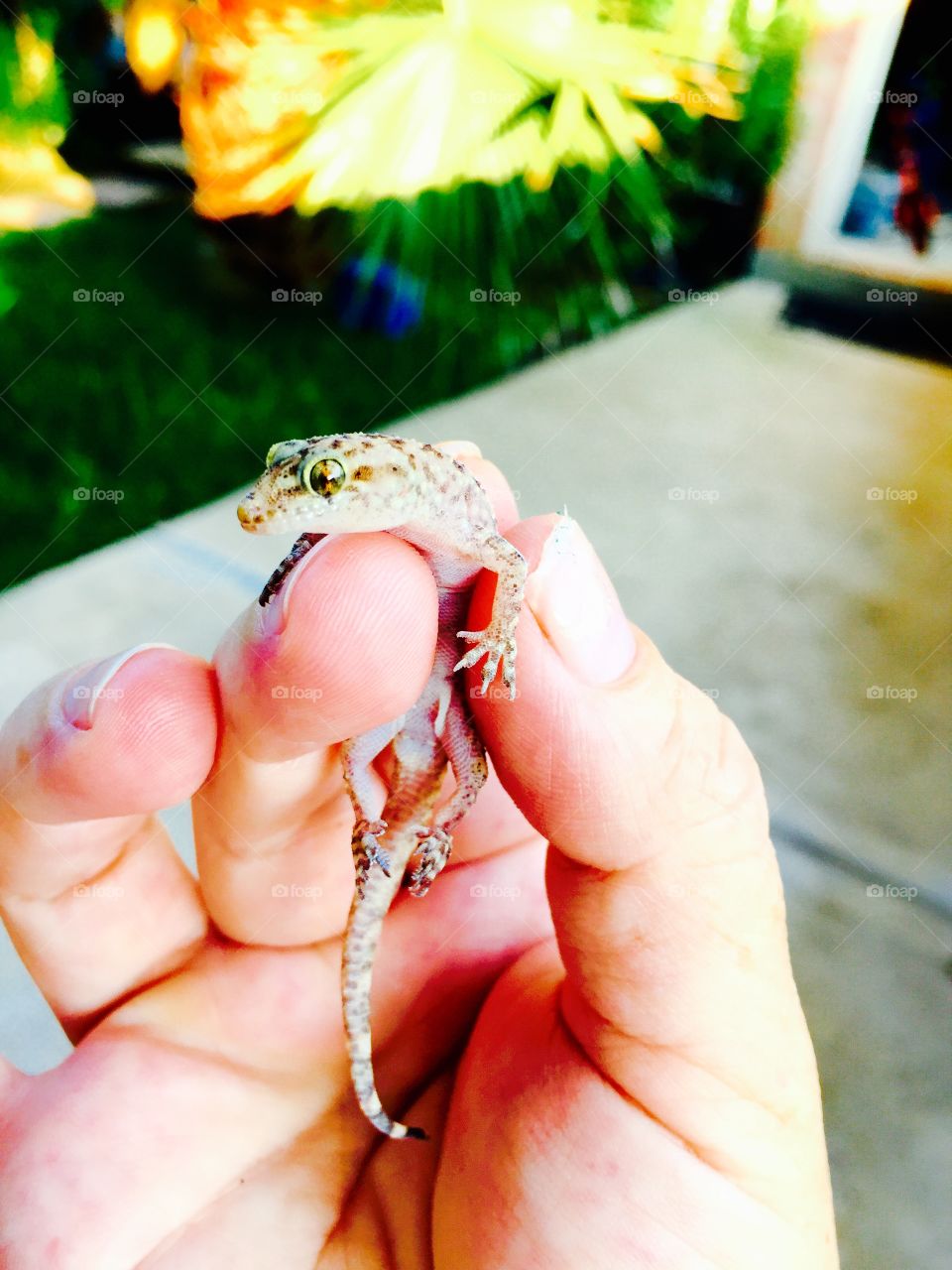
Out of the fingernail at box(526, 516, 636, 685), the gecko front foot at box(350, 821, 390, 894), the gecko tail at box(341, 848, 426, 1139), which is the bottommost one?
the gecko tail at box(341, 848, 426, 1139)

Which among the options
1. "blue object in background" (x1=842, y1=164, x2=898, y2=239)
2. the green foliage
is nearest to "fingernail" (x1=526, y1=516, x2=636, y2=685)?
the green foliage

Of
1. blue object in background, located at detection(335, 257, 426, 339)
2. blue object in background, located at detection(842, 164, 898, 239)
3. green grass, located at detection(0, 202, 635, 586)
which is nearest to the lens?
green grass, located at detection(0, 202, 635, 586)

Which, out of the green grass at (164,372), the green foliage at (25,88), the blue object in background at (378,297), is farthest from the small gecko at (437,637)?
the green foliage at (25,88)

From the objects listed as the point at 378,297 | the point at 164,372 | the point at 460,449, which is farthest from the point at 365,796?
the point at 378,297

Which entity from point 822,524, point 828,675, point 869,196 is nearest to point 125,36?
point 869,196

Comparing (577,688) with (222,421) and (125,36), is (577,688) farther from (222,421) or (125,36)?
(125,36)

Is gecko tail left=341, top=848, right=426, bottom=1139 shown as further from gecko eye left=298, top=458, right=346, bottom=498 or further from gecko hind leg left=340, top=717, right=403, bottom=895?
gecko eye left=298, top=458, right=346, bottom=498
